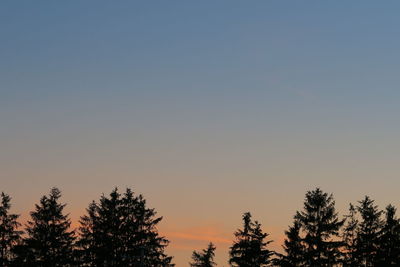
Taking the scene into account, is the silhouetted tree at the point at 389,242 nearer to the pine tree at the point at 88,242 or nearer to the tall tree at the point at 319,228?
the tall tree at the point at 319,228

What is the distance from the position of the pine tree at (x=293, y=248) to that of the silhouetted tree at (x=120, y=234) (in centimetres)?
1246

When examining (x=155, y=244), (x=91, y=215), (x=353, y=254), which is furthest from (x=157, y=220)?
(x=353, y=254)

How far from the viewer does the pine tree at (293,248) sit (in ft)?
209

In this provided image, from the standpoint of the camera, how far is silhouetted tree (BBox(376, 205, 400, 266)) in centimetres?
6391

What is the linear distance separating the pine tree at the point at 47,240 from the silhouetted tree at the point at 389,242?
106 ft

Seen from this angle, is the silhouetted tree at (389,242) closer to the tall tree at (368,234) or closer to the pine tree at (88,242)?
the tall tree at (368,234)

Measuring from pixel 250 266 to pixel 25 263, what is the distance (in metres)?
24.7

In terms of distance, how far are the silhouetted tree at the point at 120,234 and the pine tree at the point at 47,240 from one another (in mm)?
1864

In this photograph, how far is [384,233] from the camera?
65.9m

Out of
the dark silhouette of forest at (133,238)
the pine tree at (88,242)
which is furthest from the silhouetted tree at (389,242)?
the pine tree at (88,242)

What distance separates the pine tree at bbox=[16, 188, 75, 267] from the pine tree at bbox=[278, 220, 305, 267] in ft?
73.9

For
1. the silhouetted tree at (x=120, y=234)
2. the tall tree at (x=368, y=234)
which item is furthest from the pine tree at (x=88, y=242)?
the tall tree at (x=368, y=234)

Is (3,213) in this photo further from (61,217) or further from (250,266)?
(250,266)

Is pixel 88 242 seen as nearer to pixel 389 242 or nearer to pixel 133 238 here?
pixel 133 238
